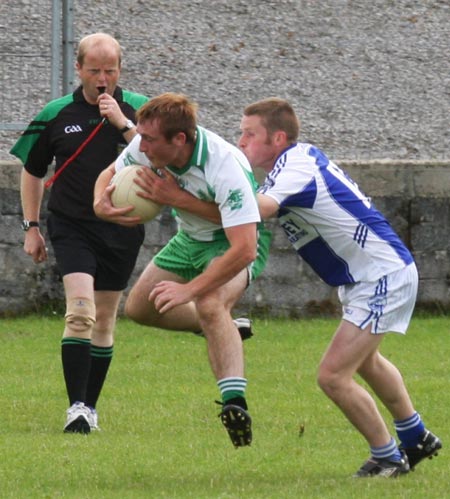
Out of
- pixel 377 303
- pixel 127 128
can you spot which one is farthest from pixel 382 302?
pixel 127 128

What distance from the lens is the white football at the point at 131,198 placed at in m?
7.17

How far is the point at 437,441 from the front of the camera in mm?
7559

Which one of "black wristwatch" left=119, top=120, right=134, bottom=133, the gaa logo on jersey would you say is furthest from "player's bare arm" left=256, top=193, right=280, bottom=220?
the gaa logo on jersey

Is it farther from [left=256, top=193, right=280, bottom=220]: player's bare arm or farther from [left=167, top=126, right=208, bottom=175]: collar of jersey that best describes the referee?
[left=256, top=193, right=280, bottom=220]: player's bare arm

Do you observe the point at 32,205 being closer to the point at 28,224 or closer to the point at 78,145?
the point at 28,224

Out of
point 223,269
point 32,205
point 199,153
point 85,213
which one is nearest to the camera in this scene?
point 223,269

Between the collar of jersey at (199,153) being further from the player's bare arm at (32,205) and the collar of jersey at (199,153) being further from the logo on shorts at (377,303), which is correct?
the player's bare arm at (32,205)

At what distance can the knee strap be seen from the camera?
8719 mm

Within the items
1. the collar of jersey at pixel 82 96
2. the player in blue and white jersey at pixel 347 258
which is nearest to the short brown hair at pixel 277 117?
the player in blue and white jersey at pixel 347 258

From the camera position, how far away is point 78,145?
354 inches

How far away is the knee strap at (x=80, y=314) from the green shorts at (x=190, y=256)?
1.07 m

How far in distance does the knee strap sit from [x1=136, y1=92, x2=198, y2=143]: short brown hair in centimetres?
197

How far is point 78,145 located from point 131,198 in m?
1.91

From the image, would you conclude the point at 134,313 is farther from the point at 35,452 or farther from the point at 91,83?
the point at 91,83
